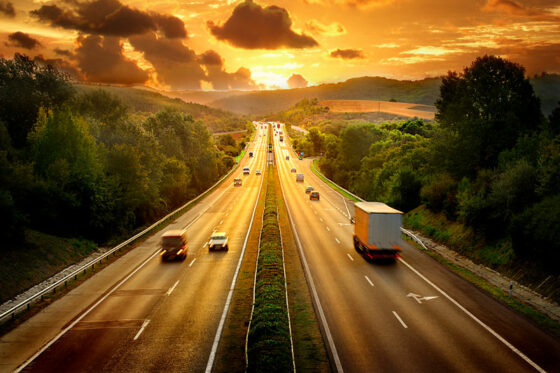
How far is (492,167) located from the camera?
129 ft

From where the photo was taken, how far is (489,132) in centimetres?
3941

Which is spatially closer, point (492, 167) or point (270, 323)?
point (270, 323)

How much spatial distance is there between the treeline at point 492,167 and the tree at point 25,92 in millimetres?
50418

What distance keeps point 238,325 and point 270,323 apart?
3036 millimetres

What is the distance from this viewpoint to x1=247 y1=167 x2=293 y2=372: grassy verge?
13273 mm

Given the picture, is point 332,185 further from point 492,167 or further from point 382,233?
point 382,233

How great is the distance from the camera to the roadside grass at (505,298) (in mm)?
17672

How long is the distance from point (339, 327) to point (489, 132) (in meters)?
32.0

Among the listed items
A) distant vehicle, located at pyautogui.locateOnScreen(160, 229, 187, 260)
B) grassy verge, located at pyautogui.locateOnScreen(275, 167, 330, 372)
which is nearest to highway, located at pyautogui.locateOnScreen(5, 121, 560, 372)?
grassy verge, located at pyautogui.locateOnScreen(275, 167, 330, 372)

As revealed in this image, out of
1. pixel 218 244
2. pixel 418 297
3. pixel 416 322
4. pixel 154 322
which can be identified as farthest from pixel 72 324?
pixel 418 297

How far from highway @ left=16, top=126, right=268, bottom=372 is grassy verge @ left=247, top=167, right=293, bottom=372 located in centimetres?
219

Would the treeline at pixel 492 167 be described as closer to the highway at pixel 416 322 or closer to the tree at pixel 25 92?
the highway at pixel 416 322

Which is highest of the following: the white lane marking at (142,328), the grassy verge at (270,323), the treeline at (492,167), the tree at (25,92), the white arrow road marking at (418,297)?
the tree at (25,92)

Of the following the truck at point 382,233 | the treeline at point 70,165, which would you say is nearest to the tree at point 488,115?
the truck at point 382,233
